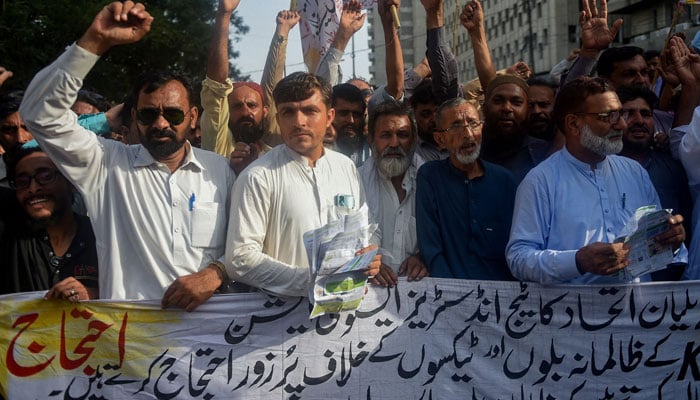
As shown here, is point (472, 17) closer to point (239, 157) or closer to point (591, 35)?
point (591, 35)

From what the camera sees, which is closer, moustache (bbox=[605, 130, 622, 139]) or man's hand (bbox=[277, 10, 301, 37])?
moustache (bbox=[605, 130, 622, 139])

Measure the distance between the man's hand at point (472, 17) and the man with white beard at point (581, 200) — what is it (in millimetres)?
1534

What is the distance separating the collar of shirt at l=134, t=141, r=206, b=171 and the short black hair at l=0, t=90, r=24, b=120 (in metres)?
1.63

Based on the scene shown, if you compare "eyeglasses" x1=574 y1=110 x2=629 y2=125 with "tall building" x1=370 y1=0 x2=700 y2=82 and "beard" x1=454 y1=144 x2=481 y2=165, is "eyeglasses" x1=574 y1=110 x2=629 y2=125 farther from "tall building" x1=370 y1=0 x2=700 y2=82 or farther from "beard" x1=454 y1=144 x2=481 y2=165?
"tall building" x1=370 y1=0 x2=700 y2=82

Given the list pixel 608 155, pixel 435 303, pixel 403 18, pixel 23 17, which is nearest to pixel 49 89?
pixel 435 303

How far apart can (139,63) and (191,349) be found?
21.0 meters

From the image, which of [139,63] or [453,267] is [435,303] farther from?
[139,63]

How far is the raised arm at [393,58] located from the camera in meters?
5.68

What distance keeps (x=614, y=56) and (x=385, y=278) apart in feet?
9.73

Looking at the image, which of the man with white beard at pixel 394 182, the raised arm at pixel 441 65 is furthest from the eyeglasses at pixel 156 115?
the raised arm at pixel 441 65

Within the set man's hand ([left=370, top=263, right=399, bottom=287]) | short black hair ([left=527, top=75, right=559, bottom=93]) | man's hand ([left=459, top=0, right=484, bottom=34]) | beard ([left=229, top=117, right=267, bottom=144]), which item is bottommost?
man's hand ([left=370, top=263, right=399, bottom=287])

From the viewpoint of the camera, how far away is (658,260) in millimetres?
3881

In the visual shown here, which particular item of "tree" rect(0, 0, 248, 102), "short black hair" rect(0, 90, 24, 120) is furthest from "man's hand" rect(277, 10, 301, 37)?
"tree" rect(0, 0, 248, 102)

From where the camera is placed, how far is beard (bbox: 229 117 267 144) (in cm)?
568
